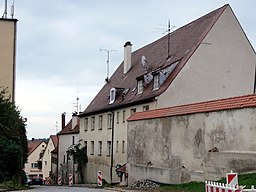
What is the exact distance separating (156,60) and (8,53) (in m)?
14.4

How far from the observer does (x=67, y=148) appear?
69500 millimetres

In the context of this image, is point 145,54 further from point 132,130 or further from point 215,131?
point 215,131

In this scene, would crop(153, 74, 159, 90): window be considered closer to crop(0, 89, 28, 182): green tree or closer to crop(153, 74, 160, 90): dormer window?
crop(153, 74, 160, 90): dormer window

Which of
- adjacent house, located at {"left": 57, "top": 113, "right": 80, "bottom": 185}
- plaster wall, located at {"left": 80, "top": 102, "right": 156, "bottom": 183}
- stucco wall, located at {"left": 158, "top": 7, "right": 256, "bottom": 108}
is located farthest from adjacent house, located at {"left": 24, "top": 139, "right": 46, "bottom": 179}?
stucco wall, located at {"left": 158, "top": 7, "right": 256, "bottom": 108}

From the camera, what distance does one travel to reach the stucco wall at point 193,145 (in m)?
20.5

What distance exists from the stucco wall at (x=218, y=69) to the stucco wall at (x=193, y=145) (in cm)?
634

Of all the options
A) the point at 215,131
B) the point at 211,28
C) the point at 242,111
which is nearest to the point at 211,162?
the point at 215,131

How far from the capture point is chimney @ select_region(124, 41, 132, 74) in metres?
52.8

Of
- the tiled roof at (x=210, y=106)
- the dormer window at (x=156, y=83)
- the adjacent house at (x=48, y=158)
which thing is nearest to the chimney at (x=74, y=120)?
the adjacent house at (x=48, y=158)

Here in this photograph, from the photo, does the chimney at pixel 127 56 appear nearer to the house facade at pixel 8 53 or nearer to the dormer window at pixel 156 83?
the house facade at pixel 8 53

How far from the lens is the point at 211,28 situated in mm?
38281

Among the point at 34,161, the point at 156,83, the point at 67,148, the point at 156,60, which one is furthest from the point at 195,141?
the point at 34,161

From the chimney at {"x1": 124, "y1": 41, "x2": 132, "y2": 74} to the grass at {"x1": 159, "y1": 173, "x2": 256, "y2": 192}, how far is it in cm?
2782

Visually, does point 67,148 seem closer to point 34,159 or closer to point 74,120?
point 74,120
